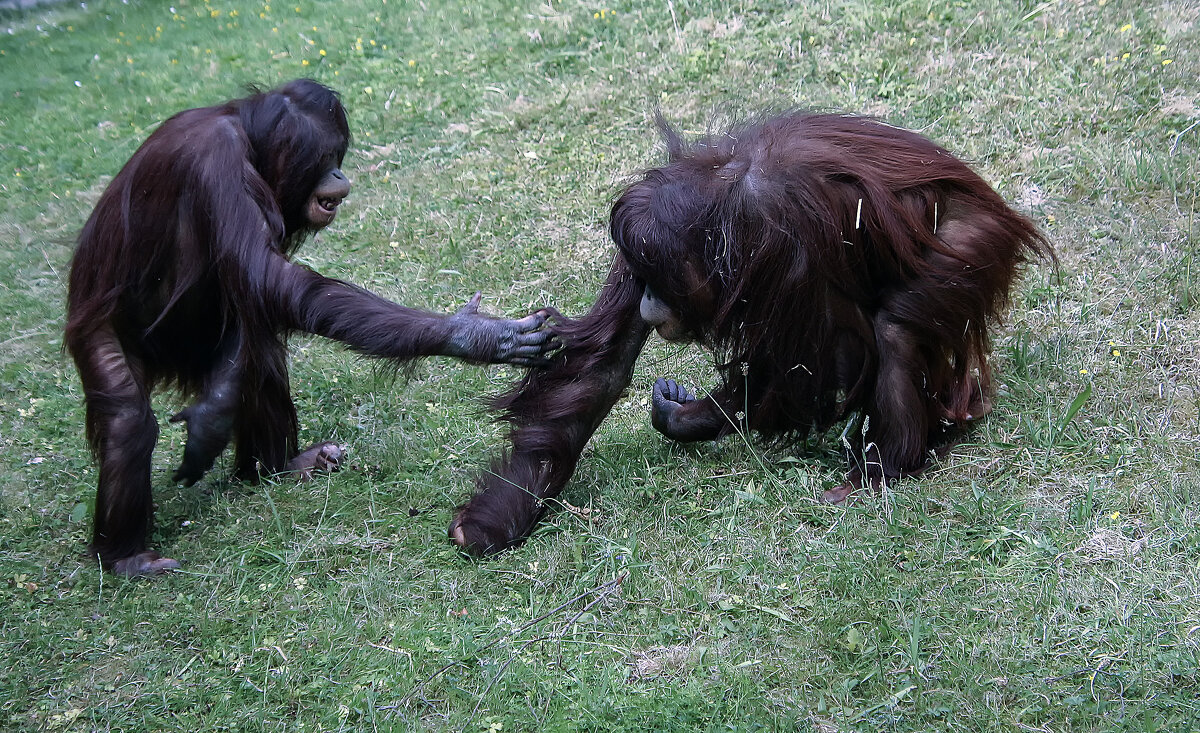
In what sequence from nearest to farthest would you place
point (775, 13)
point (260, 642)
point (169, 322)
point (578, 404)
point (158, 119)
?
point (260, 642) < point (578, 404) < point (169, 322) < point (775, 13) < point (158, 119)

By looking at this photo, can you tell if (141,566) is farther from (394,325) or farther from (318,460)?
(394,325)

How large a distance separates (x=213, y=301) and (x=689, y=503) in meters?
1.81

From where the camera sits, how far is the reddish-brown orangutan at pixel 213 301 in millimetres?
3266

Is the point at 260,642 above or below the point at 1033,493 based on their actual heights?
below

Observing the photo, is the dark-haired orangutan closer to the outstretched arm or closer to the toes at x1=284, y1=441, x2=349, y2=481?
the outstretched arm

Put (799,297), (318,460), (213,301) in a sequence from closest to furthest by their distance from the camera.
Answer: (799,297) → (213,301) → (318,460)

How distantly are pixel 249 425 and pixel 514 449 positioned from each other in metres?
1.07

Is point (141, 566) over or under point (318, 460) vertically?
under

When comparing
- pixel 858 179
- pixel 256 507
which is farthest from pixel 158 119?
pixel 858 179

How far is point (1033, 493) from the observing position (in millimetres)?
3250

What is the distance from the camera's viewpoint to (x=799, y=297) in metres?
3.20

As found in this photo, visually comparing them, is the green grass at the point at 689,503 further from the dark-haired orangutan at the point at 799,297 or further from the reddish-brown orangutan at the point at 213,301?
the reddish-brown orangutan at the point at 213,301

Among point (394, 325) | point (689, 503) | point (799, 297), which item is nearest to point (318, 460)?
point (394, 325)

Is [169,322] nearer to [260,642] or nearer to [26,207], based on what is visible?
[260,642]
